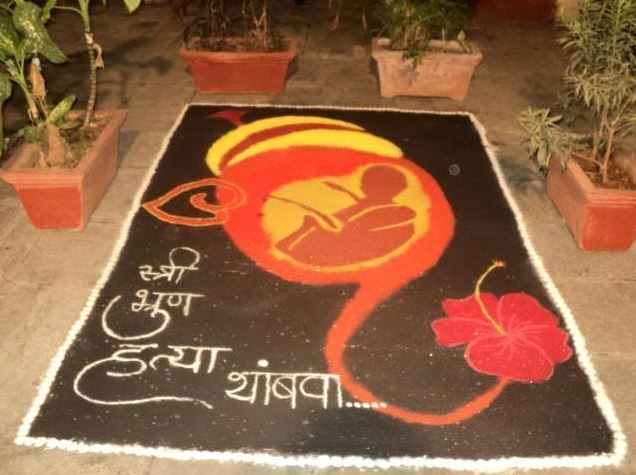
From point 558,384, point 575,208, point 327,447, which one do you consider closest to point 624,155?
point 575,208

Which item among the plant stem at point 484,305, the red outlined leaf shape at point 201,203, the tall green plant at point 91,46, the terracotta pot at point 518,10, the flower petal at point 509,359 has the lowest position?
the terracotta pot at point 518,10

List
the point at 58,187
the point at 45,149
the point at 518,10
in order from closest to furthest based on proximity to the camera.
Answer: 1. the point at 58,187
2. the point at 45,149
3. the point at 518,10

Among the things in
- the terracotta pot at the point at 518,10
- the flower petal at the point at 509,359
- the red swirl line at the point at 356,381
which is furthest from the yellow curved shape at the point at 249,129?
the terracotta pot at the point at 518,10

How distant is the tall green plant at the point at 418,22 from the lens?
367 centimetres

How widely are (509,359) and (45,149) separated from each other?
2023 millimetres

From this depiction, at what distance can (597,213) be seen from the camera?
247cm

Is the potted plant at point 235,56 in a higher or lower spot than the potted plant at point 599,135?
lower

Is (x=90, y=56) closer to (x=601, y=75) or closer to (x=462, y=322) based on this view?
(x=462, y=322)

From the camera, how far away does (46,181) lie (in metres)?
2.47

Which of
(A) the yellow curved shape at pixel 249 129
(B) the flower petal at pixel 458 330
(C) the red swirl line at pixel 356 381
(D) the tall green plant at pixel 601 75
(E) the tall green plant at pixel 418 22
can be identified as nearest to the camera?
(C) the red swirl line at pixel 356 381

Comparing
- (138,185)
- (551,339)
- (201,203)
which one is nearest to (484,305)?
(551,339)

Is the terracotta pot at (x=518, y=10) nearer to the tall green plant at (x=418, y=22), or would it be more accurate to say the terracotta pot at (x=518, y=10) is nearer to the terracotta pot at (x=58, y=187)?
the tall green plant at (x=418, y=22)

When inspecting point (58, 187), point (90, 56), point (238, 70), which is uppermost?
point (90, 56)

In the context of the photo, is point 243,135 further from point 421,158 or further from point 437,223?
point 437,223
